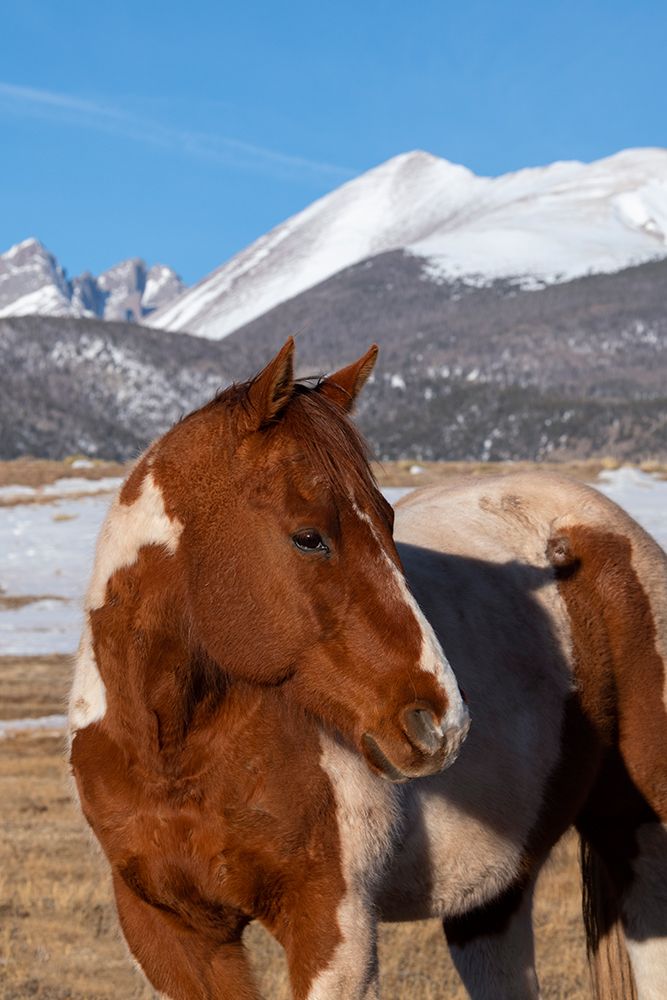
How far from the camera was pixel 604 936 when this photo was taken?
A: 17.6ft

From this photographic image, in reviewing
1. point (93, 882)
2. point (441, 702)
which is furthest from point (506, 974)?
point (93, 882)

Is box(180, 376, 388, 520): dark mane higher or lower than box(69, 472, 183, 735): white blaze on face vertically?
higher

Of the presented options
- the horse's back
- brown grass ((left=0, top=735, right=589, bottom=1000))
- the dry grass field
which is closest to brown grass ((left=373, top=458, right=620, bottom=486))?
the dry grass field

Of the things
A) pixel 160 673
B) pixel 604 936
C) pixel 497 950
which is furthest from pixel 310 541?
pixel 604 936

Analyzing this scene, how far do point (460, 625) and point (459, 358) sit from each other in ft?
561

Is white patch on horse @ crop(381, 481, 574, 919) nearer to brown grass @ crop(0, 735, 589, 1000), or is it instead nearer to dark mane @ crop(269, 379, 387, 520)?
dark mane @ crop(269, 379, 387, 520)

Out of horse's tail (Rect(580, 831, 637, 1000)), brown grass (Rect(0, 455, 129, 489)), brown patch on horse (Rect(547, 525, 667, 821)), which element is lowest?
brown grass (Rect(0, 455, 129, 489))

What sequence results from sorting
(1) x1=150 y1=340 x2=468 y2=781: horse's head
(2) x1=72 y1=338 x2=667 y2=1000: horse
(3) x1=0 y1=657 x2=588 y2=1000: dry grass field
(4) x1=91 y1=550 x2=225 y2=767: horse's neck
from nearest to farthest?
1. (1) x1=150 y1=340 x2=468 y2=781: horse's head
2. (2) x1=72 y1=338 x2=667 y2=1000: horse
3. (4) x1=91 y1=550 x2=225 y2=767: horse's neck
4. (3) x1=0 y1=657 x2=588 y2=1000: dry grass field

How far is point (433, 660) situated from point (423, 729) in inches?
7.7

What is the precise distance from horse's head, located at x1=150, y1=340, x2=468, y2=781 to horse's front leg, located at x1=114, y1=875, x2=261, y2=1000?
0.73 meters

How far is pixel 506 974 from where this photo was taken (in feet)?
16.3

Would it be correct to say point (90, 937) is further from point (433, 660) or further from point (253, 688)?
point (433, 660)

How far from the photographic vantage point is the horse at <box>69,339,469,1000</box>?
11.6ft

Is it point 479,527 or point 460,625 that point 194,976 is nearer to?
point 460,625
